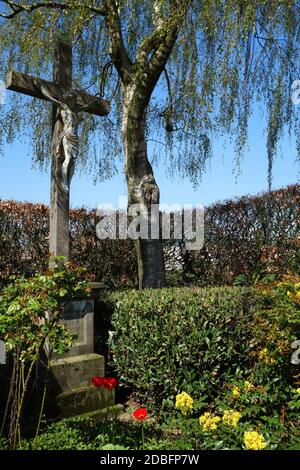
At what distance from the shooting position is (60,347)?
9.66 feet

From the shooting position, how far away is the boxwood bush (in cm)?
412

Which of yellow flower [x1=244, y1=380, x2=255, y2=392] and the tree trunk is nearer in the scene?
yellow flower [x1=244, y1=380, x2=255, y2=392]

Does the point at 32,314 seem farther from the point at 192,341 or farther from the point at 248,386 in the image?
the point at 248,386

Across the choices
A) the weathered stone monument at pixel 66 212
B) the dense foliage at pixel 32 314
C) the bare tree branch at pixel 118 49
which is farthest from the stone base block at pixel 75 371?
the bare tree branch at pixel 118 49

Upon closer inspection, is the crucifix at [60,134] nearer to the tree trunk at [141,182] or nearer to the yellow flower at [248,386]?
the tree trunk at [141,182]

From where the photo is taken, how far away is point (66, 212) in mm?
4645

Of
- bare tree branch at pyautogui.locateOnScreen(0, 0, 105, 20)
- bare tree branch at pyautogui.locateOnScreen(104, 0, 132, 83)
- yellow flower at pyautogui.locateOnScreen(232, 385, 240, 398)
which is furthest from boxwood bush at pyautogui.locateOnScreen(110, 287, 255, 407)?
bare tree branch at pyautogui.locateOnScreen(0, 0, 105, 20)

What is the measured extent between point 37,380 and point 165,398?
124 centimetres

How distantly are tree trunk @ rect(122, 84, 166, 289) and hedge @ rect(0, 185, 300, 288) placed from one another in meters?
0.75

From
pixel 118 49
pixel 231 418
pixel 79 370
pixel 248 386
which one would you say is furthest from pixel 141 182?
pixel 231 418

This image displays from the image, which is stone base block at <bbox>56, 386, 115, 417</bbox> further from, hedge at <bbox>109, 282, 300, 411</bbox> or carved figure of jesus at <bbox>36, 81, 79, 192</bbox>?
carved figure of jesus at <bbox>36, 81, 79, 192</bbox>

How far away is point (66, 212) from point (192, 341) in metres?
1.85
